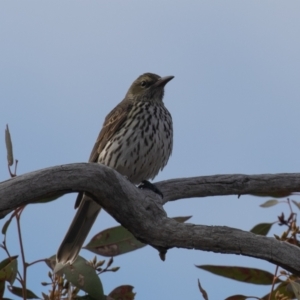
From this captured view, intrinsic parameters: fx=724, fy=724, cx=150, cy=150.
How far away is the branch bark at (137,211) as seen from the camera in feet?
11.8

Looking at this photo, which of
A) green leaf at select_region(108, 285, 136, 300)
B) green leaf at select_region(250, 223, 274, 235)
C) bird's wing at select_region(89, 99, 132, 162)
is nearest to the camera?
green leaf at select_region(108, 285, 136, 300)

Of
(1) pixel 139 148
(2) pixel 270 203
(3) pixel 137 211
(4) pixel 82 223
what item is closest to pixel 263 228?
(2) pixel 270 203

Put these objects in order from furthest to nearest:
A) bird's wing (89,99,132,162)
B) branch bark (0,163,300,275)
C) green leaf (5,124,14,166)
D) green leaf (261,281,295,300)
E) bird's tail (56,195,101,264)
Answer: bird's wing (89,99,132,162) → bird's tail (56,195,101,264) → green leaf (261,281,295,300) → green leaf (5,124,14,166) → branch bark (0,163,300,275)

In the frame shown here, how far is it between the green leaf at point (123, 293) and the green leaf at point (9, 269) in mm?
539

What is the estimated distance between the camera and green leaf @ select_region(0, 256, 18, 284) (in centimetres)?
375

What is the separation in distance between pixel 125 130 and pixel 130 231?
2.02m

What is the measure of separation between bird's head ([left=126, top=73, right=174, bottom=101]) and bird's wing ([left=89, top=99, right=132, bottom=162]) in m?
0.27

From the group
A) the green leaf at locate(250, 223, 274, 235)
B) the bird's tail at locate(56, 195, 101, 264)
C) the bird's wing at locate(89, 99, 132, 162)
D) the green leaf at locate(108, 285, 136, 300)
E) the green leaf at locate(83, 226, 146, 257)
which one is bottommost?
the green leaf at locate(108, 285, 136, 300)

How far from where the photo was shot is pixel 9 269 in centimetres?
379

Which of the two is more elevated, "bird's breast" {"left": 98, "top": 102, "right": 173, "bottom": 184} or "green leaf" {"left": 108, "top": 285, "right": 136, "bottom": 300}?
"bird's breast" {"left": 98, "top": 102, "right": 173, "bottom": 184}

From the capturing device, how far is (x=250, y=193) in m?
4.71

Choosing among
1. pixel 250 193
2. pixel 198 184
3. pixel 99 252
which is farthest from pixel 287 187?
pixel 99 252

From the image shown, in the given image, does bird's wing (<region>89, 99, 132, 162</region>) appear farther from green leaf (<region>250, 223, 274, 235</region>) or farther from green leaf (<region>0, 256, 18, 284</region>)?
green leaf (<region>0, 256, 18, 284</region>)

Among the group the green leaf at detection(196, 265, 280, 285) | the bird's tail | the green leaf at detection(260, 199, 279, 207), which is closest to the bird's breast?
the bird's tail
